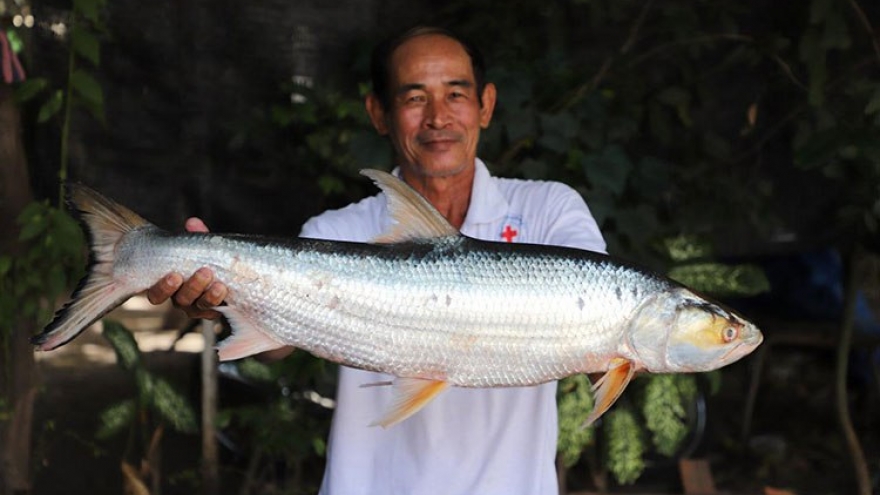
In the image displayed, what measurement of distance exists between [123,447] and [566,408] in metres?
1.94

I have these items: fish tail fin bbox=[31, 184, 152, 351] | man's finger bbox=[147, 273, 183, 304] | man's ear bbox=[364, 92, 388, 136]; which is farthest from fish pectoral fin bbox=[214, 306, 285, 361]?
man's ear bbox=[364, 92, 388, 136]

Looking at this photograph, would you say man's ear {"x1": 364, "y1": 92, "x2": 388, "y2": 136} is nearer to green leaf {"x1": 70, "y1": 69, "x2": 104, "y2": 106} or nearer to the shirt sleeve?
the shirt sleeve

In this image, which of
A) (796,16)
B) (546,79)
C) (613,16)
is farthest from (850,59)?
(546,79)

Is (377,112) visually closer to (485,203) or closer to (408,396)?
(485,203)

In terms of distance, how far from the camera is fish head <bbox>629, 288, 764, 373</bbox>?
2.46 meters

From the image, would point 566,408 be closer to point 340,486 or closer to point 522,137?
point 522,137

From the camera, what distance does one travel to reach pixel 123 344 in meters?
4.43

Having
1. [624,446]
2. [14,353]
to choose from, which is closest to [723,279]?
[624,446]

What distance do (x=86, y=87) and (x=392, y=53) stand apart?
149 cm

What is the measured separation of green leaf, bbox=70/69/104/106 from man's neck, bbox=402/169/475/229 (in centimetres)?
153

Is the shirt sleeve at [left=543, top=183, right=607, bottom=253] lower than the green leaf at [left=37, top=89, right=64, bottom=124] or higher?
lower

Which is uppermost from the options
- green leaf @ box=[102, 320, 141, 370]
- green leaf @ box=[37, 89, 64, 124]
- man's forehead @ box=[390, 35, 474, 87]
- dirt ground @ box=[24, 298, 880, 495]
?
man's forehead @ box=[390, 35, 474, 87]

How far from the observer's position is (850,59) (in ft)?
16.6

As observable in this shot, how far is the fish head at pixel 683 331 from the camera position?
96.7 inches
